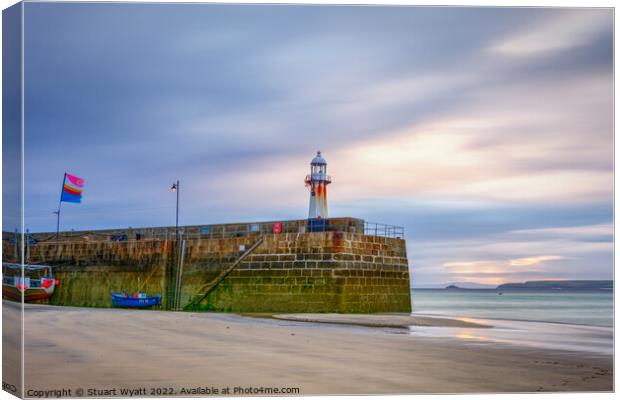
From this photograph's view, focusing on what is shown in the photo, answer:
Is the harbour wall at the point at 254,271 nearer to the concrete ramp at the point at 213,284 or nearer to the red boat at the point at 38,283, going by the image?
the concrete ramp at the point at 213,284

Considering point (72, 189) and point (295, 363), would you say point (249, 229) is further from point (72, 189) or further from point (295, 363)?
point (295, 363)

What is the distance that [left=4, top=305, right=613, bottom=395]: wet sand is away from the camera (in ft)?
32.1

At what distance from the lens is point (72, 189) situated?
26891 millimetres

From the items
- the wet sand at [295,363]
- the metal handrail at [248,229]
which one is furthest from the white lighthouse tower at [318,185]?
the wet sand at [295,363]

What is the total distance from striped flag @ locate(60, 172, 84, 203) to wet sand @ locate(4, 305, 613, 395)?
38.9ft

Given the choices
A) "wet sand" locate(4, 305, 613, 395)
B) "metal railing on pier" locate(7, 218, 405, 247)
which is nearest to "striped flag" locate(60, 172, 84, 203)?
"metal railing on pier" locate(7, 218, 405, 247)

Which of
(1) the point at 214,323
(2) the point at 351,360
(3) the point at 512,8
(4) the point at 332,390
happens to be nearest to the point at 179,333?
(1) the point at 214,323

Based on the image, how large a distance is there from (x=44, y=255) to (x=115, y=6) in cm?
2233

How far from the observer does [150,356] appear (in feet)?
37.1

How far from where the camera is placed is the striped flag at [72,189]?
26.7 meters

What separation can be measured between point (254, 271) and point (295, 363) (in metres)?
15.4

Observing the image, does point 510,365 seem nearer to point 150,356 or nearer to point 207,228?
point 150,356

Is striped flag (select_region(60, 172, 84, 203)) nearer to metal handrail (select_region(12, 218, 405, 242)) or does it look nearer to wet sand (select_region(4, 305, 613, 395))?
metal handrail (select_region(12, 218, 405, 242))

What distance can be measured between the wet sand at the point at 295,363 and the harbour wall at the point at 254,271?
999 centimetres
